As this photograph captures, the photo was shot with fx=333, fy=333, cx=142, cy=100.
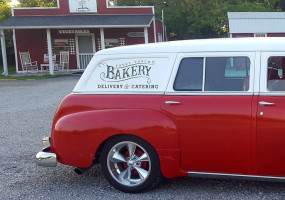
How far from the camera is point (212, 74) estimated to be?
12.1ft

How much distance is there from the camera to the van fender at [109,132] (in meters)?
3.69

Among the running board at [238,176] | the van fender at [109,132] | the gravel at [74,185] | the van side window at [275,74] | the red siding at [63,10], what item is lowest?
the gravel at [74,185]

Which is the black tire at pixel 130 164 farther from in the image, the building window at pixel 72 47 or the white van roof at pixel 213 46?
the building window at pixel 72 47

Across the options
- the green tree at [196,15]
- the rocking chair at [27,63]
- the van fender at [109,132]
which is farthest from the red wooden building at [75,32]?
the van fender at [109,132]

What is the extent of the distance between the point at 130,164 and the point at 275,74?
1.93 meters

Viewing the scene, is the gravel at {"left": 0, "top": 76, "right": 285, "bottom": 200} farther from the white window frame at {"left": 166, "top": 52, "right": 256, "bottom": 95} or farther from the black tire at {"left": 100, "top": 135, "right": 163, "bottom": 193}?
the white window frame at {"left": 166, "top": 52, "right": 256, "bottom": 95}

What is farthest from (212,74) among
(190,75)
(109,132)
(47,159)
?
(47,159)

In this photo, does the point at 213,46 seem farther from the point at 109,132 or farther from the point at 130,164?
the point at 130,164

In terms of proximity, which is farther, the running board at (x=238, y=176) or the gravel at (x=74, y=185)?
the gravel at (x=74, y=185)

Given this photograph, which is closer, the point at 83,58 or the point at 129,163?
the point at 129,163

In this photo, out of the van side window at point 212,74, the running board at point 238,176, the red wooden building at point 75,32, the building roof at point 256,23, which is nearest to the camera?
the running board at point 238,176

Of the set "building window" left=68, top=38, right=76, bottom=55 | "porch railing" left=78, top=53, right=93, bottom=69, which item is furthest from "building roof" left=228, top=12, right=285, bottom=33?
"building window" left=68, top=38, right=76, bottom=55

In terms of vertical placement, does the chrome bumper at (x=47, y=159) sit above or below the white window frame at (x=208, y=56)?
below

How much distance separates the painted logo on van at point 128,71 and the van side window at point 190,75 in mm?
337
